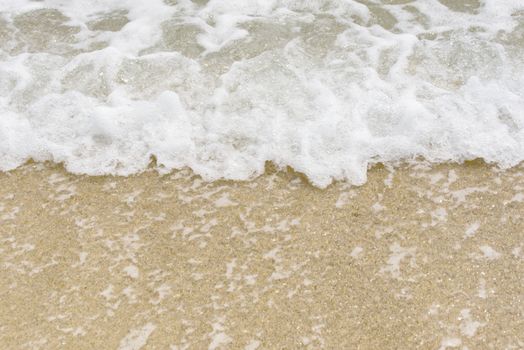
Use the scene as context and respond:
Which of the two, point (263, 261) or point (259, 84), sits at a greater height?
point (259, 84)

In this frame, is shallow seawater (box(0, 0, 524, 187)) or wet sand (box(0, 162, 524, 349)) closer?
wet sand (box(0, 162, 524, 349))

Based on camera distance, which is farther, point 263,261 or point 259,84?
point 259,84

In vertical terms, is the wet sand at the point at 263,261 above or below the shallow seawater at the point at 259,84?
below

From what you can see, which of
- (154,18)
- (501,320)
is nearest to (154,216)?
(501,320)

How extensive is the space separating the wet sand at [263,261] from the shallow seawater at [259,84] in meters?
0.14

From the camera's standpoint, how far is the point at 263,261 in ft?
7.66

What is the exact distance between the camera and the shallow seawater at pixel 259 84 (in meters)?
2.79

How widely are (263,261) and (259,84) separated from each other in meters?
1.17

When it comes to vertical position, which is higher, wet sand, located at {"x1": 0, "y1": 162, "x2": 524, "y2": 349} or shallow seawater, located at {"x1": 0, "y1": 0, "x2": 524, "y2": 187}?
shallow seawater, located at {"x1": 0, "y1": 0, "x2": 524, "y2": 187}

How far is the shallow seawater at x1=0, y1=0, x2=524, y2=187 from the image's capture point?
2.79m

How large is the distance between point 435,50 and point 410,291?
1.73 metres

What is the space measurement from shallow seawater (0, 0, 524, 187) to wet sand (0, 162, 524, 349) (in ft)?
0.45

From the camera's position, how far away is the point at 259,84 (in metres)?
3.15

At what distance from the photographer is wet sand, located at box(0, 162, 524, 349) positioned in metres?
2.11
